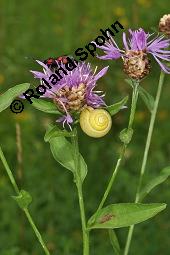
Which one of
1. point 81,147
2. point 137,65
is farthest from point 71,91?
point 81,147

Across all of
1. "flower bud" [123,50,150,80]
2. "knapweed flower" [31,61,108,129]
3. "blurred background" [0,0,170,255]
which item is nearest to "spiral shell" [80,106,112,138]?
"knapweed flower" [31,61,108,129]

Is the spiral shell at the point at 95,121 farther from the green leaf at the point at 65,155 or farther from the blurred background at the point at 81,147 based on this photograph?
the blurred background at the point at 81,147

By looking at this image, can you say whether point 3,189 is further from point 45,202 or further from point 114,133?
point 114,133

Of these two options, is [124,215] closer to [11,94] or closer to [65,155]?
[65,155]

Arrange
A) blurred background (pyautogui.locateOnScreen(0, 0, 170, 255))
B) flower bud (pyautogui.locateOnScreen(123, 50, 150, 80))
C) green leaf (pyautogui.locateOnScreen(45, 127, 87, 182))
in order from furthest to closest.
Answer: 1. blurred background (pyautogui.locateOnScreen(0, 0, 170, 255))
2. green leaf (pyautogui.locateOnScreen(45, 127, 87, 182))
3. flower bud (pyautogui.locateOnScreen(123, 50, 150, 80))

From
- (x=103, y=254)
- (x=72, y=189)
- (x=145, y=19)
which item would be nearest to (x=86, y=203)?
(x=72, y=189)

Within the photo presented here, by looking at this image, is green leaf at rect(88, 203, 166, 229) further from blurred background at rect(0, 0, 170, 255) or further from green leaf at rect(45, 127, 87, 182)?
blurred background at rect(0, 0, 170, 255)
